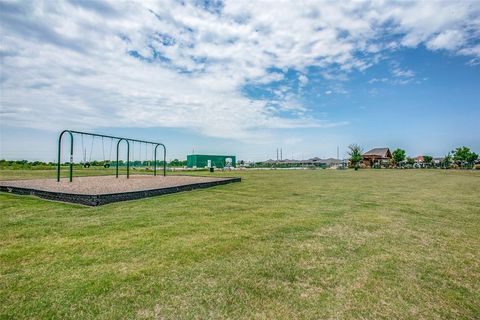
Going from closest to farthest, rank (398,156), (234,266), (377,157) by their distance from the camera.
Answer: (234,266) → (398,156) → (377,157)

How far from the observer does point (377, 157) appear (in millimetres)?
74812

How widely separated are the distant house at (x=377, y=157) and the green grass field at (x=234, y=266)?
7408cm

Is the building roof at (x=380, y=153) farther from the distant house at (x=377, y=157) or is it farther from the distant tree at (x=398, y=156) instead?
the distant tree at (x=398, y=156)

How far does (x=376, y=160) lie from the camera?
74.7m

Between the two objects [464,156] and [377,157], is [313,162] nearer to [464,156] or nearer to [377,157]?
[377,157]

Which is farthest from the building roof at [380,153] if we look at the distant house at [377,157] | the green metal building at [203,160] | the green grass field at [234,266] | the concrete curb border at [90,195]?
the green grass field at [234,266]

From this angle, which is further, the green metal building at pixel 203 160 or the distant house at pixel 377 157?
the distant house at pixel 377 157

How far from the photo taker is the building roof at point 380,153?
75325mm

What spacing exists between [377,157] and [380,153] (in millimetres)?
2226

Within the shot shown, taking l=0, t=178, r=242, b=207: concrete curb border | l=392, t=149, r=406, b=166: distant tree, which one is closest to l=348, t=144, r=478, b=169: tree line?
l=392, t=149, r=406, b=166: distant tree

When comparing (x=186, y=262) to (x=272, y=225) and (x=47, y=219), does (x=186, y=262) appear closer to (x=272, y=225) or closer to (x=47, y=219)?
(x=272, y=225)

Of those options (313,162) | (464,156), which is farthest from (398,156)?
(313,162)

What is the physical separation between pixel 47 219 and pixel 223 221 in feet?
11.6

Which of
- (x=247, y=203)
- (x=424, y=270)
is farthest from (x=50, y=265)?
(x=247, y=203)
